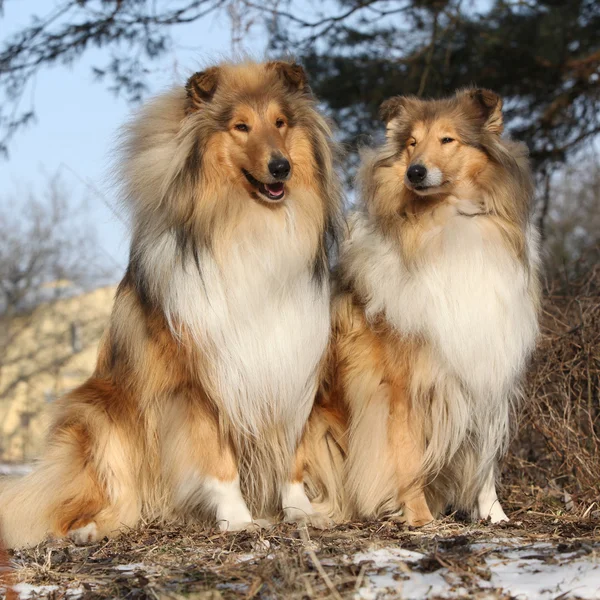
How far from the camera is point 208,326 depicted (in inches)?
164

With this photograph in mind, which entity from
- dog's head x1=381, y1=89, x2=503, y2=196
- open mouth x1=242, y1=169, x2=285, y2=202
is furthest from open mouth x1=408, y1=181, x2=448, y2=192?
open mouth x1=242, y1=169, x2=285, y2=202

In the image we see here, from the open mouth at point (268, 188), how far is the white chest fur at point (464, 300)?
64 centimetres

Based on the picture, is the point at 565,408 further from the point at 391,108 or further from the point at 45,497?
the point at 45,497

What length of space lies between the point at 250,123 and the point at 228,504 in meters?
1.85

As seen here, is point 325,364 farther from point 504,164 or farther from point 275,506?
point 504,164

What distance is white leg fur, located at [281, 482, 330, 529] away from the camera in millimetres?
4391

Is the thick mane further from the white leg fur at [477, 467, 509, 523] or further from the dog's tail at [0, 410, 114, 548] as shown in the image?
the white leg fur at [477, 467, 509, 523]

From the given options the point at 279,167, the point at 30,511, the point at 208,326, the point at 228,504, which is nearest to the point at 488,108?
the point at 279,167

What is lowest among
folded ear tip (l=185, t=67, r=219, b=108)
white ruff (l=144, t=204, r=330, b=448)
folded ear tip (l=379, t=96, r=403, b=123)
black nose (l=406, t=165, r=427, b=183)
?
white ruff (l=144, t=204, r=330, b=448)

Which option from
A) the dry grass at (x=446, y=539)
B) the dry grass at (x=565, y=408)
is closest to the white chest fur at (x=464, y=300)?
the dry grass at (x=446, y=539)

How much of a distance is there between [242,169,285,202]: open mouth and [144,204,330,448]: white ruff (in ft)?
0.32

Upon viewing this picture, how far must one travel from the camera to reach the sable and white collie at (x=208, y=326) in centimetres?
422

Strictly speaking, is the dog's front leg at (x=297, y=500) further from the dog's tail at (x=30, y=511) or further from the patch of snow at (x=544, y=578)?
the patch of snow at (x=544, y=578)

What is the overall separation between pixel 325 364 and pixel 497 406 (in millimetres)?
900
